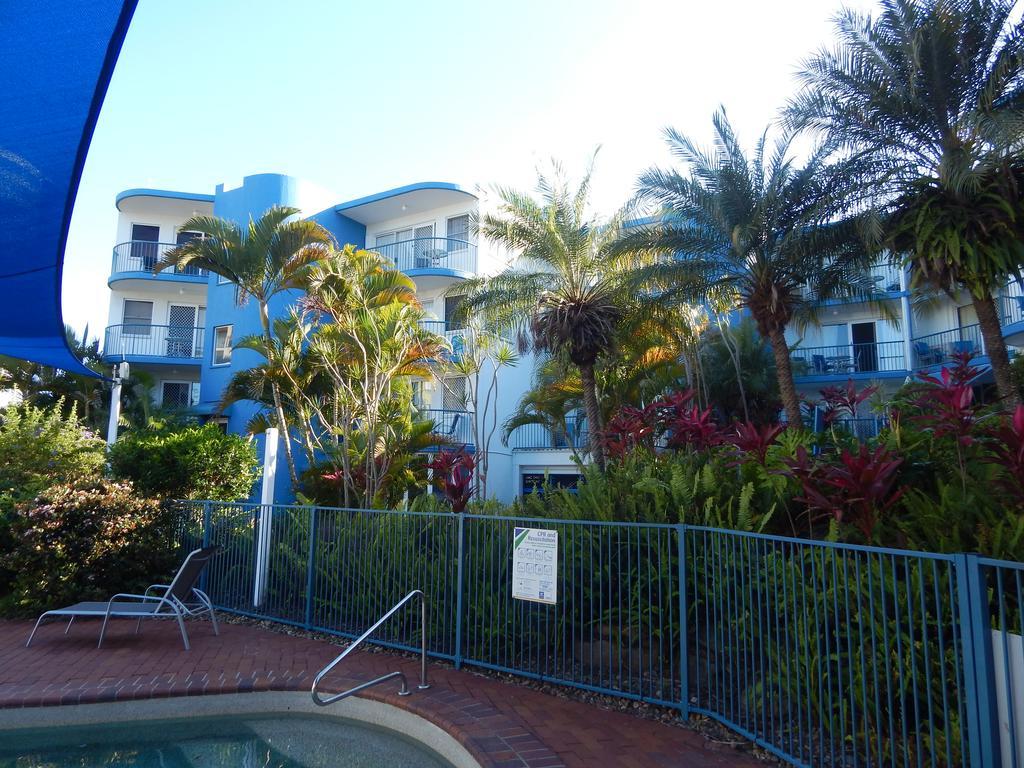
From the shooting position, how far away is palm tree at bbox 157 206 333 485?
44.7ft

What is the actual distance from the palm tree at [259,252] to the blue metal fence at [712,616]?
5698 mm

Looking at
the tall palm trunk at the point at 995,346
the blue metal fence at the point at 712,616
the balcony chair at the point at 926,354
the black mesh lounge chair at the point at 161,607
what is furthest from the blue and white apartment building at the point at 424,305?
the black mesh lounge chair at the point at 161,607

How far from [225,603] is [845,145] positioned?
12.3 metres

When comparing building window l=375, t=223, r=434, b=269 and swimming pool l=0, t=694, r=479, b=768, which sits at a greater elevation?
building window l=375, t=223, r=434, b=269

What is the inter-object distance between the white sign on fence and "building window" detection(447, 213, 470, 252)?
18.7 meters

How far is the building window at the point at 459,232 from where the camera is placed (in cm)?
2431

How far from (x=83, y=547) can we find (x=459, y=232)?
1760cm

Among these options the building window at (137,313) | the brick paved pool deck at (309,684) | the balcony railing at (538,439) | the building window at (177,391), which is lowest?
the brick paved pool deck at (309,684)

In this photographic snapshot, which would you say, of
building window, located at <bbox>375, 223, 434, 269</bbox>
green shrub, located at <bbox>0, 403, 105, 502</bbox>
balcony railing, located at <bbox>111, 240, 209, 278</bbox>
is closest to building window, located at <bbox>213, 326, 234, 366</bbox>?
balcony railing, located at <bbox>111, 240, 209, 278</bbox>

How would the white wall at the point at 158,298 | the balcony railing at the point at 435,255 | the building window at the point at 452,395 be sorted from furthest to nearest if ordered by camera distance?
1. the white wall at the point at 158,298
2. the balcony railing at the point at 435,255
3. the building window at the point at 452,395

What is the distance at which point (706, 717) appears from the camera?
5355 mm

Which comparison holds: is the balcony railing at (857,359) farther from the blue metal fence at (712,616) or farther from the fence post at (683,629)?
the fence post at (683,629)

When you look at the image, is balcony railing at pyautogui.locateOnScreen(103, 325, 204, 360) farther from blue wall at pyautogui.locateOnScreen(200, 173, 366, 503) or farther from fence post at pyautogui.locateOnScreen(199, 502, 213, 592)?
fence post at pyautogui.locateOnScreen(199, 502, 213, 592)

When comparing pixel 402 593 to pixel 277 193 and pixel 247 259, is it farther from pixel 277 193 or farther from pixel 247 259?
pixel 277 193
